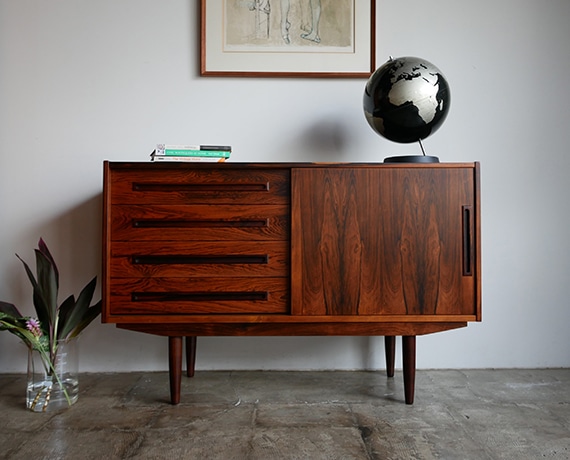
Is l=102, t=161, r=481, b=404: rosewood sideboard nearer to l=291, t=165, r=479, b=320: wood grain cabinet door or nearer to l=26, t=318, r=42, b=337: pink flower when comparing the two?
l=291, t=165, r=479, b=320: wood grain cabinet door

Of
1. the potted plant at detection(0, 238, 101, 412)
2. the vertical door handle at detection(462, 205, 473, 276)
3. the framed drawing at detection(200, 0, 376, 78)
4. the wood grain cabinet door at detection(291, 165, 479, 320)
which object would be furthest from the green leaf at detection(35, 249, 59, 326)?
the vertical door handle at detection(462, 205, 473, 276)

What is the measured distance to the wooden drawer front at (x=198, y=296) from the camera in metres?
1.81

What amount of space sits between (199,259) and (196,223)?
12 cm

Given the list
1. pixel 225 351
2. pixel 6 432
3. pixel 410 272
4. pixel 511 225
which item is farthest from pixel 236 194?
pixel 511 225

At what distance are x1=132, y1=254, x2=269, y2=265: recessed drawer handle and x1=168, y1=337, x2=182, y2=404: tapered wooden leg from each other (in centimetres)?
27

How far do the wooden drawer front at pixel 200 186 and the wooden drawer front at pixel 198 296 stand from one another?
10.7 inches

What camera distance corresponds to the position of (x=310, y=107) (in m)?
2.34

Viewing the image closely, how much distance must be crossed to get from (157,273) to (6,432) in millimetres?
651

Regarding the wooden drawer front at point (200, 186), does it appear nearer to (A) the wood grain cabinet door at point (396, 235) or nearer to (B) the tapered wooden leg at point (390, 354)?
(A) the wood grain cabinet door at point (396, 235)

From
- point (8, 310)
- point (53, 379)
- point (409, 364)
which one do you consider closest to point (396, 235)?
point (409, 364)

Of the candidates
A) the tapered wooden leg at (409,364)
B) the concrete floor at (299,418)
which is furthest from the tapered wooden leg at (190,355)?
the tapered wooden leg at (409,364)

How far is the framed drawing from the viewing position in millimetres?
2314

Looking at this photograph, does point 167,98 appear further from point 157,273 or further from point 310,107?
point 157,273

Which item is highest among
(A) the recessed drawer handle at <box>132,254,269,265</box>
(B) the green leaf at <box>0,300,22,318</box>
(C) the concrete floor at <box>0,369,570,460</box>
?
(A) the recessed drawer handle at <box>132,254,269,265</box>
